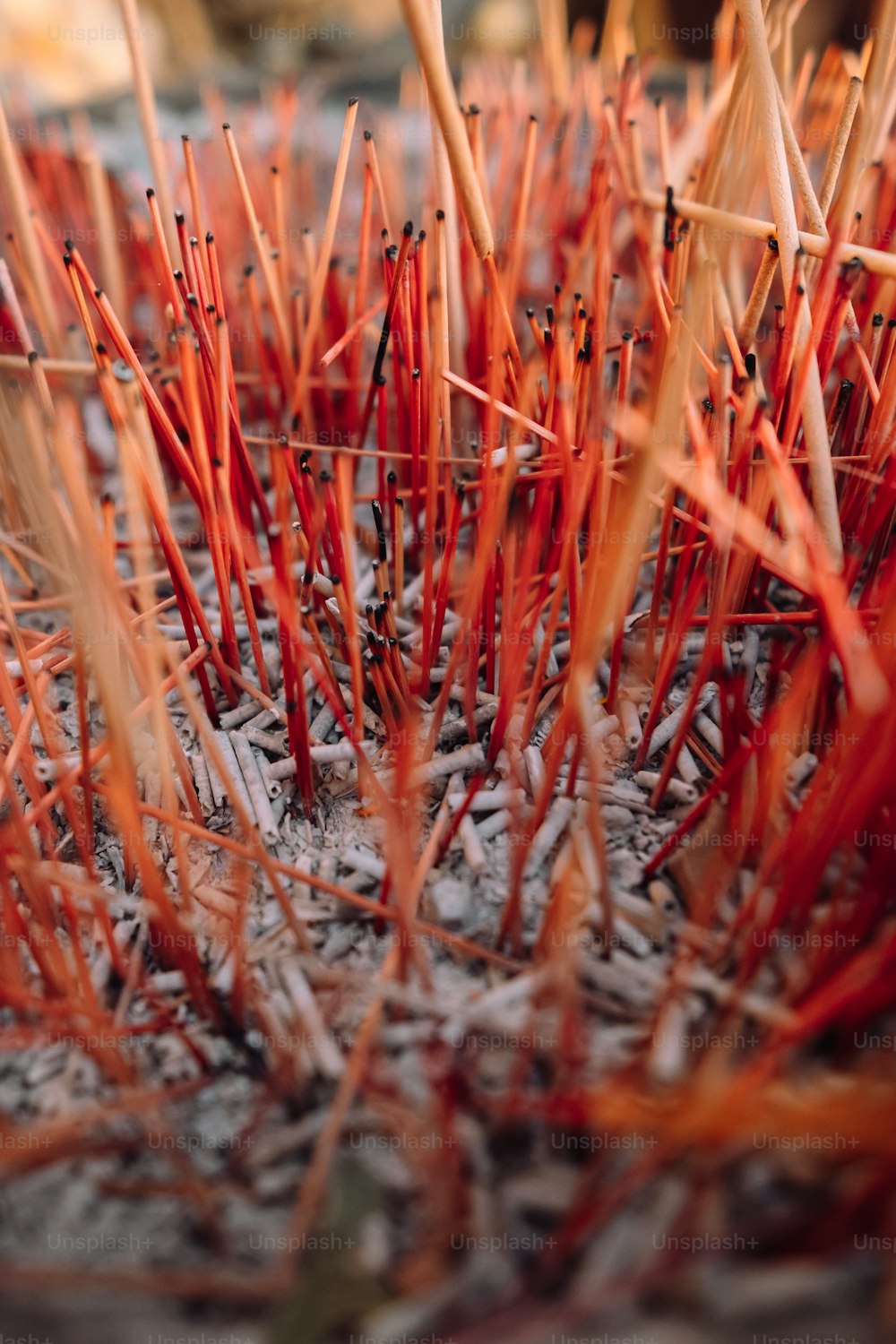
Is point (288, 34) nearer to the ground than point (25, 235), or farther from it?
farther from it

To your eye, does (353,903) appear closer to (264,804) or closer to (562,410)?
(264,804)

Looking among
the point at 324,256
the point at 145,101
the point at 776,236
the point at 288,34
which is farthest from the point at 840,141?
the point at 288,34

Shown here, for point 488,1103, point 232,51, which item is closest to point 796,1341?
point 488,1103

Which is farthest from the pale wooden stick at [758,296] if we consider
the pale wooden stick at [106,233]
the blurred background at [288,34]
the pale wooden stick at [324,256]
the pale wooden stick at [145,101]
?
the blurred background at [288,34]

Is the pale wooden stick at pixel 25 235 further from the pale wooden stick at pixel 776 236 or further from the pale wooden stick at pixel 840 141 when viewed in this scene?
the pale wooden stick at pixel 840 141

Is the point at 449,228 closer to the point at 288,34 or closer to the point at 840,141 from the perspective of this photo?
the point at 840,141

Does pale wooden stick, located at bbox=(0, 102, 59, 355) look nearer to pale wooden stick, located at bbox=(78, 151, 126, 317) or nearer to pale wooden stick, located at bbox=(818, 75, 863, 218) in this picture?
pale wooden stick, located at bbox=(78, 151, 126, 317)

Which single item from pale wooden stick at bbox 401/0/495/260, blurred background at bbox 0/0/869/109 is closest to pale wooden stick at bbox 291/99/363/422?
pale wooden stick at bbox 401/0/495/260
